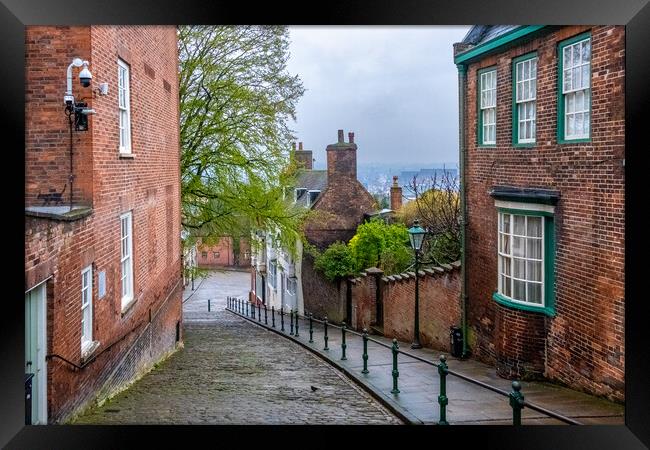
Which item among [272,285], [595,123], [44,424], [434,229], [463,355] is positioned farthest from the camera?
[272,285]

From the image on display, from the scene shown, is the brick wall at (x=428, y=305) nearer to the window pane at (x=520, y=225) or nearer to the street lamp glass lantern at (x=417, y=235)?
the street lamp glass lantern at (x=417, y=235)

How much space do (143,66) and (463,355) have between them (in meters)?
6.95

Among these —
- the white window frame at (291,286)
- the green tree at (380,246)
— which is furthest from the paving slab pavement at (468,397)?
the white window frame at (291,286)

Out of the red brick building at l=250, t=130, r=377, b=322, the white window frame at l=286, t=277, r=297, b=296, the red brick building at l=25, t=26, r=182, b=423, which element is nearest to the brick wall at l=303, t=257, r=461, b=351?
the red brick building at l=250, t=130, r=377, b=322

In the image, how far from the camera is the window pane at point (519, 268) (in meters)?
9.71

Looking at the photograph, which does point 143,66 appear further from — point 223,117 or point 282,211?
point 282,211

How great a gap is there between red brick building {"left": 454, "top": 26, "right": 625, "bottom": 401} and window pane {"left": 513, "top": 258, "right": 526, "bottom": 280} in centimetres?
1

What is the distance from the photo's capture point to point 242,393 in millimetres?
10344

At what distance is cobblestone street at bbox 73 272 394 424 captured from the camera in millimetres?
8703

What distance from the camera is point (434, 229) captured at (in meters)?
18.1

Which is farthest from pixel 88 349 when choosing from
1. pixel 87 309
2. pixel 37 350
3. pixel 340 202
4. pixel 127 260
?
pixel 340 202

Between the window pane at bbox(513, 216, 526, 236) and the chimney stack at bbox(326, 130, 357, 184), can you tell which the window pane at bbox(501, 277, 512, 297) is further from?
the chimney stack at bbox(326, 130, 357, 184)

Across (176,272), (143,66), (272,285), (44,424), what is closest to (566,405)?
(44,424)
